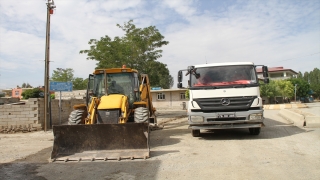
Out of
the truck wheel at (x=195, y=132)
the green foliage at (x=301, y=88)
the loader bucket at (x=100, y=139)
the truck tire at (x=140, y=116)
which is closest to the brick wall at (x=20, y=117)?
the loader bucket at (x=100, y=139)

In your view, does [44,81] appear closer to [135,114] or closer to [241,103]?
[135,114]

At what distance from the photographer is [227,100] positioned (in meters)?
9.24

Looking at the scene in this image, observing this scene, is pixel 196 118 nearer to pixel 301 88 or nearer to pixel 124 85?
pixel 124 85

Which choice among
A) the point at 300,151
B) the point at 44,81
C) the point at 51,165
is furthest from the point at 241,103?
the point at 44,81

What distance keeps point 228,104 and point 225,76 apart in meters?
1.10

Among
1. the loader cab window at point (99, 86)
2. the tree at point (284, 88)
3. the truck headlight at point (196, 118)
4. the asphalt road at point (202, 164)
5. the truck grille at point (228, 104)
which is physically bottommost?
the asphalt road at point (202, 164)

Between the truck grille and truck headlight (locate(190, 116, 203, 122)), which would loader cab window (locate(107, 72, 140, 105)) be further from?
the truck grille

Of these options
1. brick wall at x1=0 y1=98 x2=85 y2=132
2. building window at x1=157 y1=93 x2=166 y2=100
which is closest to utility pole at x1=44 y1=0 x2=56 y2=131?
brick wall at x1=0 y1=98 x2=85 y2=132

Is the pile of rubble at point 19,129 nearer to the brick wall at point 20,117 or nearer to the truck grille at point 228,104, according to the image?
the brick wall at point 20,117

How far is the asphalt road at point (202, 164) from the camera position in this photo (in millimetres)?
5602

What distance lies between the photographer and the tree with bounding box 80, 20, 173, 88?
64.2 feet

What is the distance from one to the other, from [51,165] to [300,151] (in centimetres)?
631

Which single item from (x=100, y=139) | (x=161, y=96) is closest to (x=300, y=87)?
(x=161, y=96)

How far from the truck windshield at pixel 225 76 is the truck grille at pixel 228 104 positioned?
0.56 meters
